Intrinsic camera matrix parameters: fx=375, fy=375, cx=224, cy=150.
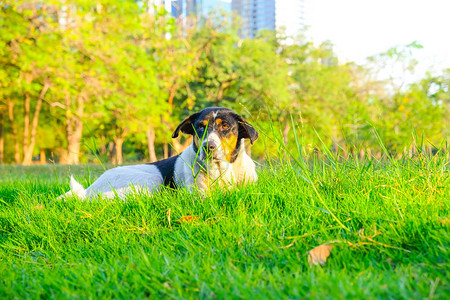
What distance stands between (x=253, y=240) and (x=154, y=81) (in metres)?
19.4

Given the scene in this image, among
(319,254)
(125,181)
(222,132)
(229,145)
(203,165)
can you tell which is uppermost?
(222,132)

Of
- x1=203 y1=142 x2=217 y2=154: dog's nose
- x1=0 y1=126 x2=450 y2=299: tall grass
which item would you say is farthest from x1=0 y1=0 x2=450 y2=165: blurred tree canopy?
x1=203 y1=142 x2=217 y2=154: dog's nose

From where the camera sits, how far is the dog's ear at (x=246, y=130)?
4566mm

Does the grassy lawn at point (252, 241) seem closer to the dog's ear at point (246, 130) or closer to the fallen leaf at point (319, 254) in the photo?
the fallen leaf at point (319, 254)

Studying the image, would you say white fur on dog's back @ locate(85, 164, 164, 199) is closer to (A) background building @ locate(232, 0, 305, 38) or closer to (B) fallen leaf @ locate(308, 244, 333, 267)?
(B) fallen leaf @ locate(308, 244, 333, 267)

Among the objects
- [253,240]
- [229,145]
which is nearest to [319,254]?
[253,240]

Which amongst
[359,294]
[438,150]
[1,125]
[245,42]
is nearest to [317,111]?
[245,42]

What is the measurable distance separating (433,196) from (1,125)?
34.9 meters

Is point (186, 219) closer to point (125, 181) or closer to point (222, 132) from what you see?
point (222, 132)

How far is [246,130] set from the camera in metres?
4.70

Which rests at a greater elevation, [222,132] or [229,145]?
[222,132]

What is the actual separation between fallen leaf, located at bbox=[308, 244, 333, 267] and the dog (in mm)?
1691

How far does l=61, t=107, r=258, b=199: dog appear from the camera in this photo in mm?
4320

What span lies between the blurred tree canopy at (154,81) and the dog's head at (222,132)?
1352mm
